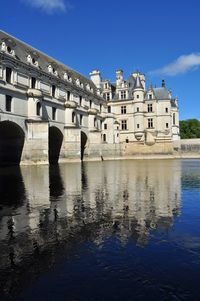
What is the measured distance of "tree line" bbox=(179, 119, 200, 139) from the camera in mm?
114312

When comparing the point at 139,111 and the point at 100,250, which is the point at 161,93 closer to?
the point at 139,111

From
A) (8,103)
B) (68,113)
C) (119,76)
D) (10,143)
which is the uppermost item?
(119,76)

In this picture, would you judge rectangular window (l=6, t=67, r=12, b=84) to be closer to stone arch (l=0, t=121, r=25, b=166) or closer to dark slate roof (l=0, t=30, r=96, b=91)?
dark slate roof (l=0, t=30, r=96, b=91)

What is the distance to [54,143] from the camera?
49406 millimetres

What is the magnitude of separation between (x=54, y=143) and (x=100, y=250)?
144 ft

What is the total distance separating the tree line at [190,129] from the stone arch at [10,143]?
84709mm

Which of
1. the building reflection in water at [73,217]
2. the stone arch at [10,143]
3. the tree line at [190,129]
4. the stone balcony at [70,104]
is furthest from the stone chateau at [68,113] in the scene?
the tree line at [190,129]

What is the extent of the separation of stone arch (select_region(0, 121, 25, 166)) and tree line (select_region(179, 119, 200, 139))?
278ft

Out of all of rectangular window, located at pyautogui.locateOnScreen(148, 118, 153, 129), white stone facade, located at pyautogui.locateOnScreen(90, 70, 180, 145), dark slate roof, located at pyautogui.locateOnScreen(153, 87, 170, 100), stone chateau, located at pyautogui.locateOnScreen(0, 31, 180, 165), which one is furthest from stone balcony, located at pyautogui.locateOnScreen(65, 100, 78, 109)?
dark slate roof, located at pyautogui.locateOnScreen(153, 87, 170, 100)

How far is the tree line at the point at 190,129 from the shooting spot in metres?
114

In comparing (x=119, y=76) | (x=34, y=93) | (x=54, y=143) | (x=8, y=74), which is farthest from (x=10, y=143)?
(x=119, y=76)

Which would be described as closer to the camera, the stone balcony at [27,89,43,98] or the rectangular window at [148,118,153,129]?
the stone balcony at [27,89,43,98]

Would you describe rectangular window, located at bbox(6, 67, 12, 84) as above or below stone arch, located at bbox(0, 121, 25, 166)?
above

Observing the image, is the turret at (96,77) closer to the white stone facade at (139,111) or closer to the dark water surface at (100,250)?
the white stone facade at (139,111)
